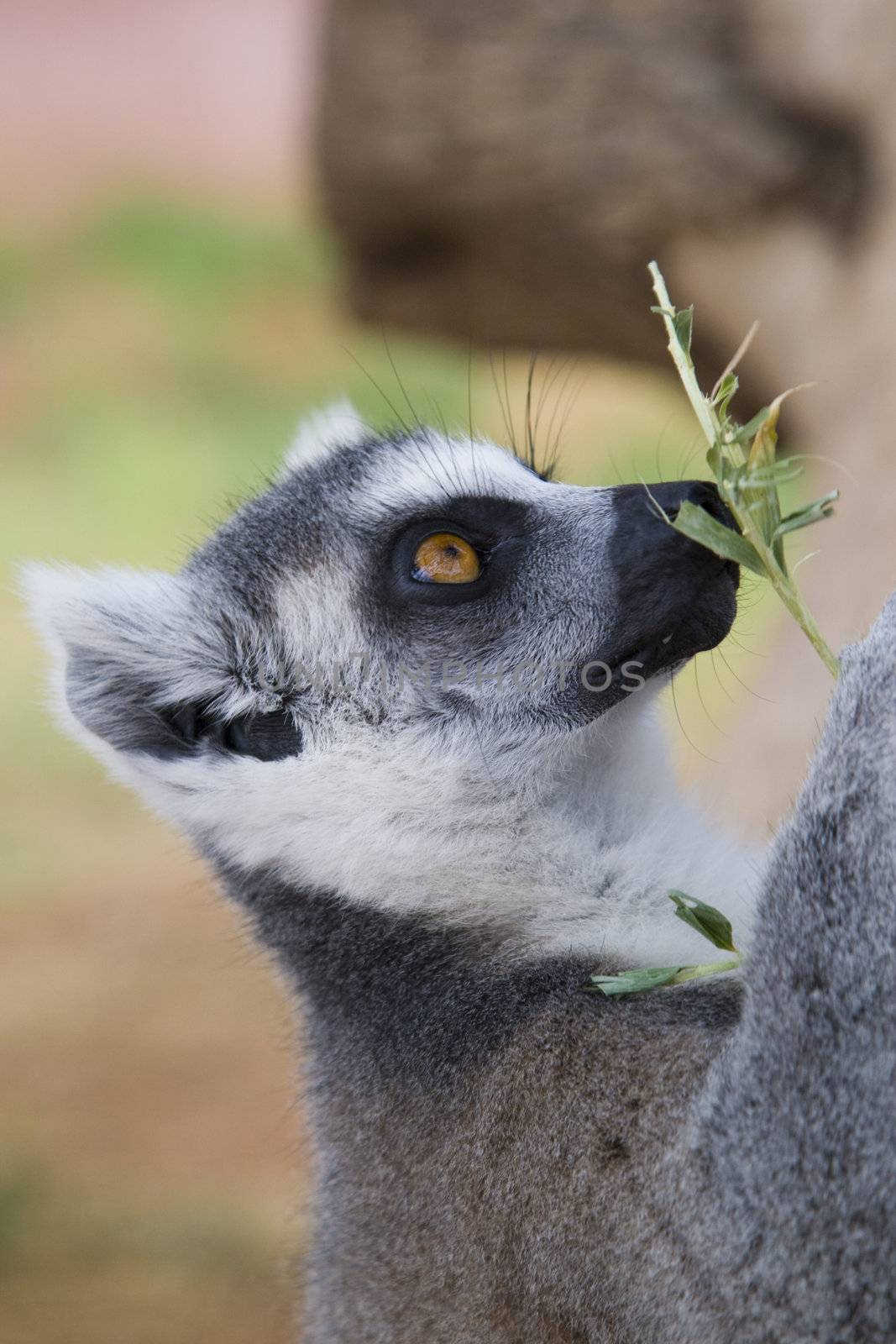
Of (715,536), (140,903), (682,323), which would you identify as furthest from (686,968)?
(140,903)

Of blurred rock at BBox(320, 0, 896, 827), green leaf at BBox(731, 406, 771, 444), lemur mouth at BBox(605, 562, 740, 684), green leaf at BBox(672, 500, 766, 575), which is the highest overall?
blurred rock at BBox(320, 0, 896, 827)

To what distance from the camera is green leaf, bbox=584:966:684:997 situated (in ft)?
8.33

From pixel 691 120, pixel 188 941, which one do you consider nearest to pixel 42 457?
pixel 188 941

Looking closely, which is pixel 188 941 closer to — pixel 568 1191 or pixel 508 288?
pixel 508 288

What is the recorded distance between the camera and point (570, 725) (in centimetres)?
286

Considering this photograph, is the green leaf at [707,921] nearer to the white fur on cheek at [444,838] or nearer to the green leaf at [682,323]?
the white fur on cheek at [444,838]

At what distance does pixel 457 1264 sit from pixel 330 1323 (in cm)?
59

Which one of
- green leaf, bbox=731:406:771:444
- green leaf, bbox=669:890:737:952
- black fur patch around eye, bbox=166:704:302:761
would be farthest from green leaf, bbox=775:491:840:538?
black fur patch around eye, bbox=166:704:302:761

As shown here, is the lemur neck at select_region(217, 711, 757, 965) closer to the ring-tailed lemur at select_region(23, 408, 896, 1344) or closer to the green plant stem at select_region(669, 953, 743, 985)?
the ring-tailed lemur at select_region(23, 408, 896, 1344)

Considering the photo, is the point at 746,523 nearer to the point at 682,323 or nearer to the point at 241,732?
the point at 682,323

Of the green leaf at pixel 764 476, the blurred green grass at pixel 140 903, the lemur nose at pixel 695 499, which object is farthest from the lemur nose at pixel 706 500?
the blurred green grass at pixel 140 903

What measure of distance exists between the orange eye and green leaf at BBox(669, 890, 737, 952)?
811 mm

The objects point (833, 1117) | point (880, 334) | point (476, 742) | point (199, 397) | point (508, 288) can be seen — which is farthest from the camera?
point (199, 397)

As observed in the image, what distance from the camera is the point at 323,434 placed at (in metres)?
3.80
